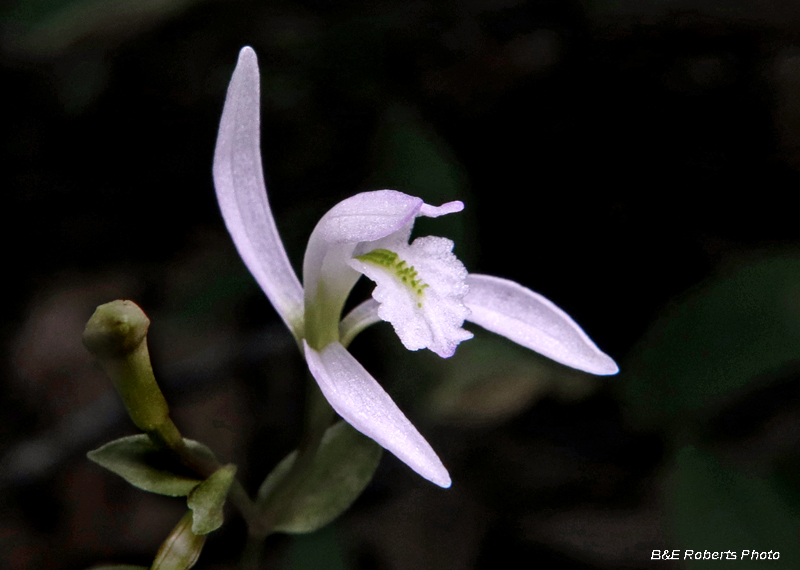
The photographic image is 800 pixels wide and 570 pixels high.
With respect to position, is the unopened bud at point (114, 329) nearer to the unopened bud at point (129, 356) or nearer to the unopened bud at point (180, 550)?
the unopened bud at point (129, 356)

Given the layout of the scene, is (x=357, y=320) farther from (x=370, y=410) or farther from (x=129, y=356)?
(x=129, y=356)

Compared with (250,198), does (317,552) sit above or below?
below

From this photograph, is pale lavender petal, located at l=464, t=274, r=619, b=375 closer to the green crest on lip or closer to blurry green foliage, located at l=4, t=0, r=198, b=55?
the green crest on lip

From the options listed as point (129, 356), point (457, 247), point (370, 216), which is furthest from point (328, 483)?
point (457, 247)

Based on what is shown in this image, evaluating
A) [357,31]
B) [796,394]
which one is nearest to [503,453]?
[796,394]

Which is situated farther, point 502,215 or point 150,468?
point 502,215

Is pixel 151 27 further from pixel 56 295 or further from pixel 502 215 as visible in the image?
pixel 502 215

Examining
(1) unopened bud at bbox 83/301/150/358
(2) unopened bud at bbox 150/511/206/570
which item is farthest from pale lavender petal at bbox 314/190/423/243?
(2) unopened bud at bbox 150/511/206/570
